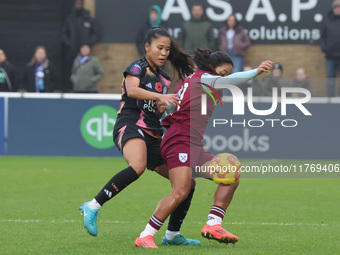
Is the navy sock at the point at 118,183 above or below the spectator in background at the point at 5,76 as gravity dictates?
above

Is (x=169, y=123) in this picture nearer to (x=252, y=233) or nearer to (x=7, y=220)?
(x=252, y=233)

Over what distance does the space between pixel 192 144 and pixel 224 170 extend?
0.36 m

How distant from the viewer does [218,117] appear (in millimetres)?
11656

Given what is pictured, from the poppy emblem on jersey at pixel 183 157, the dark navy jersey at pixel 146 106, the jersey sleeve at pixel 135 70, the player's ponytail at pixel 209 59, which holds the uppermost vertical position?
the player's ponytail at pixel 209 59

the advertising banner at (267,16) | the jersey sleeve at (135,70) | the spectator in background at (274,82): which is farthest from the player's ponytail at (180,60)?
the advertising banner at (267,16)

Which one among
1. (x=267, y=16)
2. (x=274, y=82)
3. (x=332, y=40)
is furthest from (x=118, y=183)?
(x=267, y=16)

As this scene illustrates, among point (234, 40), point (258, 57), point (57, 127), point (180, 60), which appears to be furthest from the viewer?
point (258, 57)

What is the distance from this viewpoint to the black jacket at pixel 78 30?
19922 mm

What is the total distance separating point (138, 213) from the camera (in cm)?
953

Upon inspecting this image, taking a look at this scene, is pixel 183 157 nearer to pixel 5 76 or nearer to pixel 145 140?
pixel 145 140

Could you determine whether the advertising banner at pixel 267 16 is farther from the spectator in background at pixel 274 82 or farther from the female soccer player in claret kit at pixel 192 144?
the female soccer player in claret kit at pixel 192 144

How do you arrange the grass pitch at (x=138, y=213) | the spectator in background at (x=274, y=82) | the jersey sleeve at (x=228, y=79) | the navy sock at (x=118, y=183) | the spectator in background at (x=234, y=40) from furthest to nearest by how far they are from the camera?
the spectator in background at (x=234, y=40) < the spectator in background at (x=274, y=82) < the grass pitch at (x=138, y=213) < the navy sock at (x=118, y=183) < the jersey sleeve at (x=228, y=79)

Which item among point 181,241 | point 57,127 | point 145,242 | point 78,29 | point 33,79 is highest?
point 78,29

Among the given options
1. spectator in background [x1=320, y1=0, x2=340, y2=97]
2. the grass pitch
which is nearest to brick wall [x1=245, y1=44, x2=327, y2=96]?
spectator in background [x1=320, y1=0, x2=340, y2=97]
